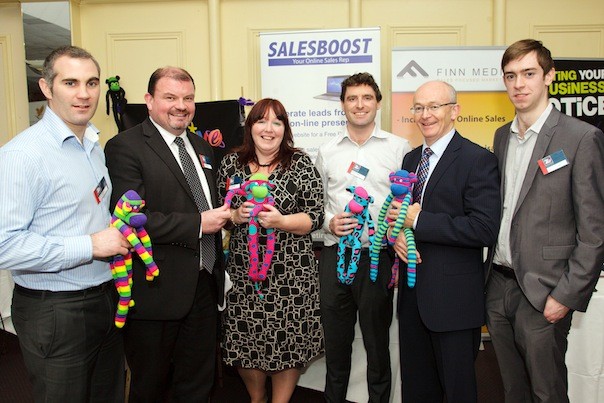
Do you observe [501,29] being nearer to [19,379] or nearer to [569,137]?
[569,137]

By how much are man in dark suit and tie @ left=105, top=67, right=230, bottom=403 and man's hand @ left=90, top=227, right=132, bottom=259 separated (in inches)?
10.6

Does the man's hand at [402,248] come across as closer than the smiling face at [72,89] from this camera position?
No

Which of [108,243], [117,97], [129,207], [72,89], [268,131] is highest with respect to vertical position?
[117,97]

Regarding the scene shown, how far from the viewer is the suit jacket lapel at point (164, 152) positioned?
2246mm

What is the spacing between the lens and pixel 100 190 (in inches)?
77.2

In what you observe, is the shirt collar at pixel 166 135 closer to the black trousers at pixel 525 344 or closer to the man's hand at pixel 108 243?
the man's hand at pixel 108 243

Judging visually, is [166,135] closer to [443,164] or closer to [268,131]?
[268,131]

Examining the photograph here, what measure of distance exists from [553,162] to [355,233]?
0.98 meters

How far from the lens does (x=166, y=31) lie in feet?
17.4

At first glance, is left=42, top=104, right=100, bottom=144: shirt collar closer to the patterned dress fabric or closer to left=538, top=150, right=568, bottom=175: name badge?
the patterned dress fabric

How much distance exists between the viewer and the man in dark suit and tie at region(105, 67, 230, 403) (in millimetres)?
2178

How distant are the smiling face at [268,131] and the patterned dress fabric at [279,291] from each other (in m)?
0.14

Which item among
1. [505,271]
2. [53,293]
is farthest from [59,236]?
[505,271]

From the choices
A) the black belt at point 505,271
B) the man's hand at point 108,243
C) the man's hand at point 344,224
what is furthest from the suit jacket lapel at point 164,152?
the black belt at point 505,271
